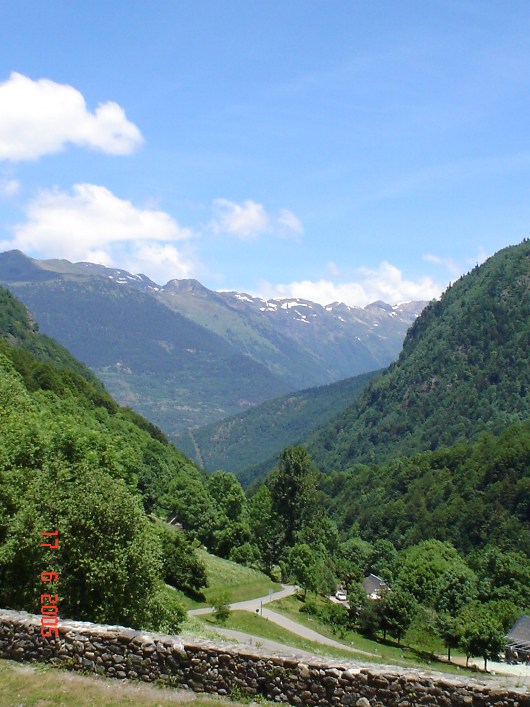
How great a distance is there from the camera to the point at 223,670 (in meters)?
14.4

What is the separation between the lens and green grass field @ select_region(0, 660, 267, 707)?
532 inches

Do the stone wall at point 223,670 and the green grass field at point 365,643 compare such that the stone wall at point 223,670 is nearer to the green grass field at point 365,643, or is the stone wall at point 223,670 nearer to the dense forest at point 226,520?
A: the dense forest at point 226,520

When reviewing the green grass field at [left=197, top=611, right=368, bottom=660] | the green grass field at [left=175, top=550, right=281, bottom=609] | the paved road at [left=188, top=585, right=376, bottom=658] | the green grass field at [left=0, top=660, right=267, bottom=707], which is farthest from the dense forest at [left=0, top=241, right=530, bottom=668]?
the green grass field at [left=197, top=611, right=368, bottom=660]

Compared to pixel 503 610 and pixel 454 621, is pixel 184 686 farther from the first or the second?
pixel 503 610

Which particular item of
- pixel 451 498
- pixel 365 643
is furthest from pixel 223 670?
pixel 451 498

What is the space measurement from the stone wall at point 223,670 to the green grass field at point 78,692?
28cm

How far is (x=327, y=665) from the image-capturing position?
1390cm

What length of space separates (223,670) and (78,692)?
337cm

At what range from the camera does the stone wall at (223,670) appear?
13.3 m

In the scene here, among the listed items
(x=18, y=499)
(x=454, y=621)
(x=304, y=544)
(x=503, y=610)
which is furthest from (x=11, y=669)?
(x=503, y=610)

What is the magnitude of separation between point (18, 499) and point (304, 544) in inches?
2419
